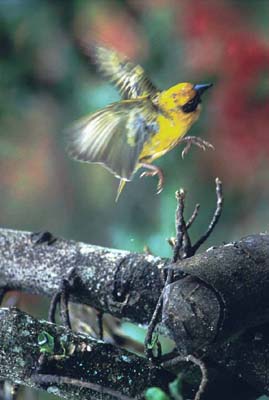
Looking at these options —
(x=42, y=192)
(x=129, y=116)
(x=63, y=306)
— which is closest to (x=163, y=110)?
(x=129, y=116)

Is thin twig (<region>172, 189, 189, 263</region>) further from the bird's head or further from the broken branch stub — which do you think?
the bird's head

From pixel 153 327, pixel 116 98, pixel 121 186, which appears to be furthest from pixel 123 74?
pixel 153 327

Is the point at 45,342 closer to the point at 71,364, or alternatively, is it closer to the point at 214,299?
the point at 71,364

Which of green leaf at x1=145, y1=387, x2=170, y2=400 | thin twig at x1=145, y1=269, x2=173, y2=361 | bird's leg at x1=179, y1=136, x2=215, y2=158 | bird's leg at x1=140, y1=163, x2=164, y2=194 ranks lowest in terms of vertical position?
green leaf at x1=145, y1=387, x2=170, y2=400

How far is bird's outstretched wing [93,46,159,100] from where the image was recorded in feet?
2.19

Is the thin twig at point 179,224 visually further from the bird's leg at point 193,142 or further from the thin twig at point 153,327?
the bird's leg at point 193,142

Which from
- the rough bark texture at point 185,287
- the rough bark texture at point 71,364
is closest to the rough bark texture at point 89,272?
the rough bark texture at point 185,287

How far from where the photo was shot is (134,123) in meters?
0.65

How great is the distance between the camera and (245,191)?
2.68 ft

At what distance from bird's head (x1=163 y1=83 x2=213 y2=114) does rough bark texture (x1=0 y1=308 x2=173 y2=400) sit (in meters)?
0.23

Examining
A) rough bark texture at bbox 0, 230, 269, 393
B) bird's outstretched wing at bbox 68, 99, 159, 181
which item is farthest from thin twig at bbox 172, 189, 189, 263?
bird's outstretched wing at bbox 68, 99, 159, 181

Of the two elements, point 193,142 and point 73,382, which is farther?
point 193,142

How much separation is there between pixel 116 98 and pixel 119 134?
50 millimetres

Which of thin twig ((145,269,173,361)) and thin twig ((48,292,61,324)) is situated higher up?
thin twig ((48,292,61,324))
